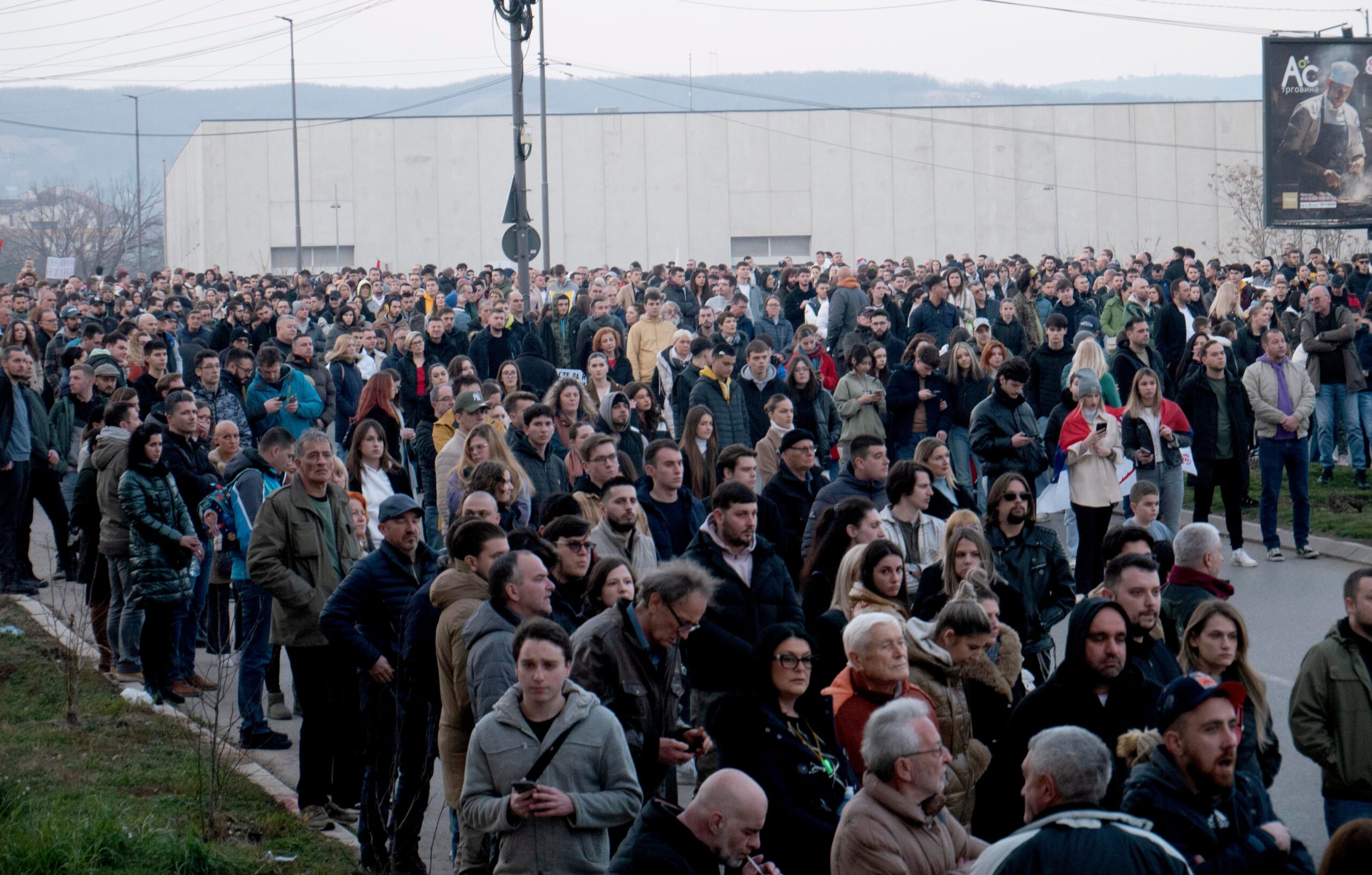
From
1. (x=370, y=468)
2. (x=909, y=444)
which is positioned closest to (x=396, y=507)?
(x=370, y=468)

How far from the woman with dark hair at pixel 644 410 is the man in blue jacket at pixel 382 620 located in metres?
6.11

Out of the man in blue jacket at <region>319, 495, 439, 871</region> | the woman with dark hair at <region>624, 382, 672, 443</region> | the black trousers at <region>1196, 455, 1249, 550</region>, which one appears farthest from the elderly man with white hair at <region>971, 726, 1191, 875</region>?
the black trousers at <region>1196, 455, 1249, 550</region>

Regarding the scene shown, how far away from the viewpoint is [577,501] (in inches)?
373

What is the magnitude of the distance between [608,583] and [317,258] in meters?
56.3

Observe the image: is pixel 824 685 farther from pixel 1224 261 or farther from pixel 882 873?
pixel 1224 261

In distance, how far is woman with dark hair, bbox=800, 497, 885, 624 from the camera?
8.56 meters

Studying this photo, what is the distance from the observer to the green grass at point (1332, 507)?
52.3ft

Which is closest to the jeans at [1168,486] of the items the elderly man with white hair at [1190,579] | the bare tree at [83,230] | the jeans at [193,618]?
the elderly man with white hair at [1190,579]

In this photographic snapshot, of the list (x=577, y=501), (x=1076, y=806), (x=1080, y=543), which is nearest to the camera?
(x=1076, y=806)

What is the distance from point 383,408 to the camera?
1340cm

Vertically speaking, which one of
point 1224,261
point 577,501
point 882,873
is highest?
point 1224,261

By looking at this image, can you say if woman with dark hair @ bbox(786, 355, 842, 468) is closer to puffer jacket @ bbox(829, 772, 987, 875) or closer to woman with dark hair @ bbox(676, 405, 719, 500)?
woman with dark hair @ bbox(676, 405, 719, 500)

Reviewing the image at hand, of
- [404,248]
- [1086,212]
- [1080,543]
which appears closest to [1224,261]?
[1086,212]

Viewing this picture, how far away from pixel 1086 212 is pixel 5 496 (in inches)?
2108
